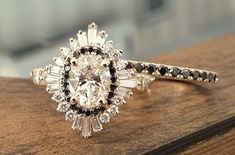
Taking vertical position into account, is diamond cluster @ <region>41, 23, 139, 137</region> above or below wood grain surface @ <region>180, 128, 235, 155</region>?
above

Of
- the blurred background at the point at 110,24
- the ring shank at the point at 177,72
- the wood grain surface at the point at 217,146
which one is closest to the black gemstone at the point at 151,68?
the ring shank at the point at 177,72

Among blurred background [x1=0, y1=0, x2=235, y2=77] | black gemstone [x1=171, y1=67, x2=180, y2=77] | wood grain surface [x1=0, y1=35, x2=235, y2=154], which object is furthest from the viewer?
blurred background [x1=0, y1=0, x2=235, y2=77]

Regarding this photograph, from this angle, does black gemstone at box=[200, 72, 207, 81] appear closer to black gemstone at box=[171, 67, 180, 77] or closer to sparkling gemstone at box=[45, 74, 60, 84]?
black gemstone at box=[171, 67, 180, 77]

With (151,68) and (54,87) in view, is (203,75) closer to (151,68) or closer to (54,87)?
(151,68)

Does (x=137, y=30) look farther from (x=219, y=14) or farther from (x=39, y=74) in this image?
(x=39, y=74)

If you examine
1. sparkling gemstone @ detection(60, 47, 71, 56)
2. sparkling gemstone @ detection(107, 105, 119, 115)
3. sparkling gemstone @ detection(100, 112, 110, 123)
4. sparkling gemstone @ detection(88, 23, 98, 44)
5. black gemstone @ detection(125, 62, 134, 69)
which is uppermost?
sparkling gemstone @ detection(88, 23, 98, 44)

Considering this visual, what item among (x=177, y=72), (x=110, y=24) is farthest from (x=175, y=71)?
(x=110, y=24)

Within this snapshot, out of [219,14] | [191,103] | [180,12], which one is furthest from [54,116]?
[219,14]

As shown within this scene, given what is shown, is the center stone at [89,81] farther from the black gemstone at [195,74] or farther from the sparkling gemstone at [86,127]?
the black gemstone at [195,74]

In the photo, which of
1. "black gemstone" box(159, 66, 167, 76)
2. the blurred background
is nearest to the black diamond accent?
"black gemstone" box(159, 66, 167, 76)
